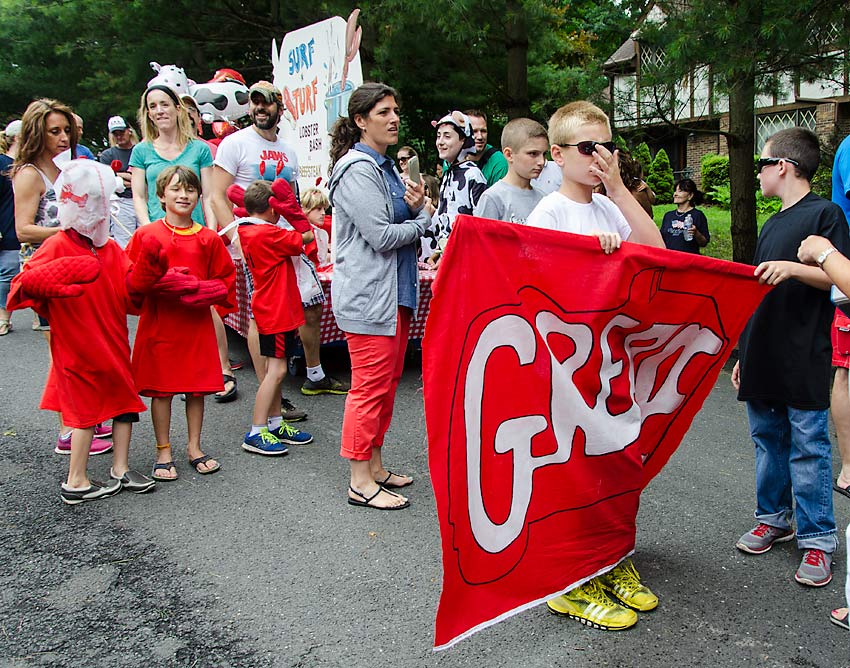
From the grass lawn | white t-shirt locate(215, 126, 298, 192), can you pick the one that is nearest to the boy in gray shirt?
white t-shirt locate(215, 126, 298, 192)

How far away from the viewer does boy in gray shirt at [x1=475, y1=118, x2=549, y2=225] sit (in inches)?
172

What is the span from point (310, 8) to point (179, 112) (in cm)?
759

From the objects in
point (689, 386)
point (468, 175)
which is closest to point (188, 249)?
point (468, 175)

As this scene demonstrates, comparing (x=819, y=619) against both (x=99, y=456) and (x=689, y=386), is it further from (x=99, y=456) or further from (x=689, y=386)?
Answer: (x=99, y=456)

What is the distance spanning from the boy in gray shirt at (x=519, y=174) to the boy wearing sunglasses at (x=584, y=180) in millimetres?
1334

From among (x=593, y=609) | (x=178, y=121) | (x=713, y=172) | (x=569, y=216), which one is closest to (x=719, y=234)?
(x=713, y=172)

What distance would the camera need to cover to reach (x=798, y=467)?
128 inches

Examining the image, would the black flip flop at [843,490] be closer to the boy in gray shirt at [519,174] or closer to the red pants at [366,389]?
the boy in gray shirt at [519,174]

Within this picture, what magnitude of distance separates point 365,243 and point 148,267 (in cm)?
111

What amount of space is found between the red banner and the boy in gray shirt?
63.5 inches

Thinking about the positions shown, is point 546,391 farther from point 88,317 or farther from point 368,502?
point 88,317

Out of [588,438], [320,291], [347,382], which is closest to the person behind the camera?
[588,438]

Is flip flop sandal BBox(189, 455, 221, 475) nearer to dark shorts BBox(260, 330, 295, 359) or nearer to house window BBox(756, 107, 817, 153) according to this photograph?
dark shorts BBox(260, 330, 295, 359)

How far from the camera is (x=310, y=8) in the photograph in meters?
12.6
